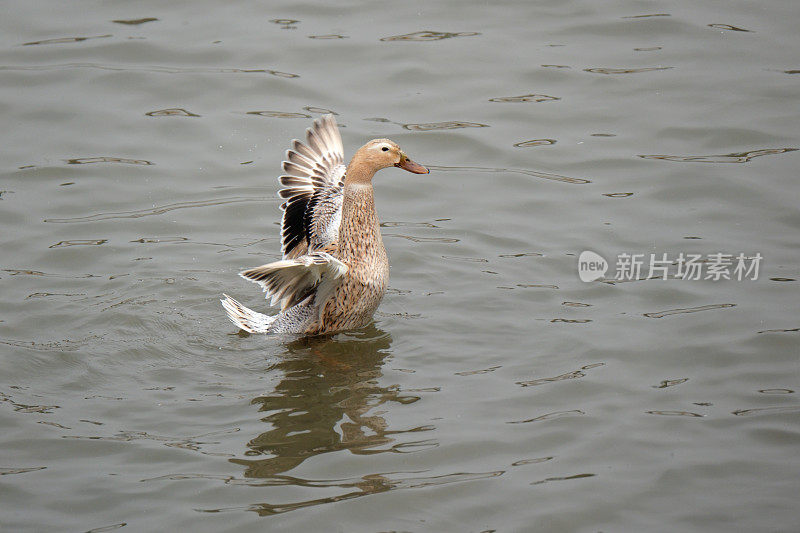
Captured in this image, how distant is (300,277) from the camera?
6.64 metres

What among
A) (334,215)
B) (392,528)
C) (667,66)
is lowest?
(392,528)

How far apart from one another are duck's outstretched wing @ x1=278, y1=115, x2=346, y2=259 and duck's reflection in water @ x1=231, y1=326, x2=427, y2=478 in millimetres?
804

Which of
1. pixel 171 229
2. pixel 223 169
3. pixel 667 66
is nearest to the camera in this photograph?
pixel 171 229

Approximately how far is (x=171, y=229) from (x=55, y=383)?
2.44 m

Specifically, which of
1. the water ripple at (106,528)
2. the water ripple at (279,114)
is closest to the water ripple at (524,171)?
the water ripple at (279,114)

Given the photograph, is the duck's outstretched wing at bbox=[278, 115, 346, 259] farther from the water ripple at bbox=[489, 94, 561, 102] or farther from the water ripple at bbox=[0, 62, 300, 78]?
the water ripple at bbox=[0, 62, 300, 78]

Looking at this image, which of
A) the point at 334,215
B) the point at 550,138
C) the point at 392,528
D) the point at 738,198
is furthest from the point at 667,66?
the point at 392,528

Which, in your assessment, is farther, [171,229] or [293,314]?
[171,229]

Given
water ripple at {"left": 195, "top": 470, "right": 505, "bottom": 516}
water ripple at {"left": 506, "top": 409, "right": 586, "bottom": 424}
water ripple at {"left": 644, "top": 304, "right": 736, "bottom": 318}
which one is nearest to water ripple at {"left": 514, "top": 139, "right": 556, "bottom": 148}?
water ripple at {"left": 644, "top": 304, "right": 736, "bottom": 318}

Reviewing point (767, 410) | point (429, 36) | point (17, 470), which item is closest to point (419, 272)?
point (767, 410)

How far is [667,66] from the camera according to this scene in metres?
10.4

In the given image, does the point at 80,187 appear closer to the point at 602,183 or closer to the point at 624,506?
the point at 602,183

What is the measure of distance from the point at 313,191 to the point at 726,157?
3.96 m

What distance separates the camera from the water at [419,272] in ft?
17.2
